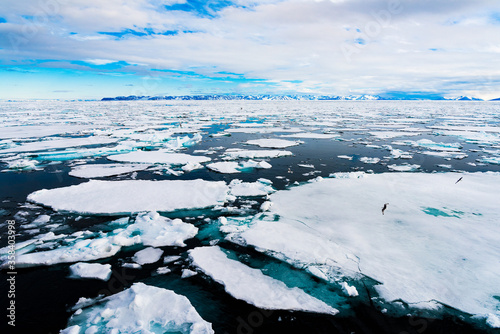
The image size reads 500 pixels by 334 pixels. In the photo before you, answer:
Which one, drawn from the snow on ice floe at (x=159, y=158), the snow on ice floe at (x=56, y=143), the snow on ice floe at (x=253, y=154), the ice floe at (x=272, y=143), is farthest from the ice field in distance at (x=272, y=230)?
the ice floe at (x=272, y=143)

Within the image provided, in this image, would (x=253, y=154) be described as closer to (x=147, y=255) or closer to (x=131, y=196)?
(x=131, y=196)

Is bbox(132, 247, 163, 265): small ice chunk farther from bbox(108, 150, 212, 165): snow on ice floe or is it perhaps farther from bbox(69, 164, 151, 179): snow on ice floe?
bbox(108, 150, 212, 165): snow on ice floe

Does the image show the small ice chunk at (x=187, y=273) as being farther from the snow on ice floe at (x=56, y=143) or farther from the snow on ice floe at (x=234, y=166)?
the snow on ice floe at (x=56, y=143)

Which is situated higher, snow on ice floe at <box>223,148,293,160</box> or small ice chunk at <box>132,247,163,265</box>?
snow on ice floe at <box>223,148,293,160</box>

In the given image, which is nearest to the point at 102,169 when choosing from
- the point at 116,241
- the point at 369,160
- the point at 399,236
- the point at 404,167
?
the point at 116,241

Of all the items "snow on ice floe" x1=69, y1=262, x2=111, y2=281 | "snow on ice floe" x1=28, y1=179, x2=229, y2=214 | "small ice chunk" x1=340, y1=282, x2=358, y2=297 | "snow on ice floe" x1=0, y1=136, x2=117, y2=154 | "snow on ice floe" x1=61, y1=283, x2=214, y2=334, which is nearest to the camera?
"snow on ice floe" x1=61, y1=283, x2=214, y2=334

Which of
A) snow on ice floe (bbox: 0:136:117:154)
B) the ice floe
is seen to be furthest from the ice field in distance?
the ice floe

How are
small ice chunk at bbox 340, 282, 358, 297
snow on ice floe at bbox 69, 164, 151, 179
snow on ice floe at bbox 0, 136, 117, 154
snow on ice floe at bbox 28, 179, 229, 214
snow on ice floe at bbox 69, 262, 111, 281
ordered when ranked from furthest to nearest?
snow on ice floe at bbox 0, 136, 117, 154 < snow on ice floe at bbox 69, 164, 151, 179 < snow on ice floe at bbox 28, 179, 229, 214 < snow on ice floe at bbox 69, 262, 111, 281 < small ice chunk at bbox 340, 282, 358, 297
